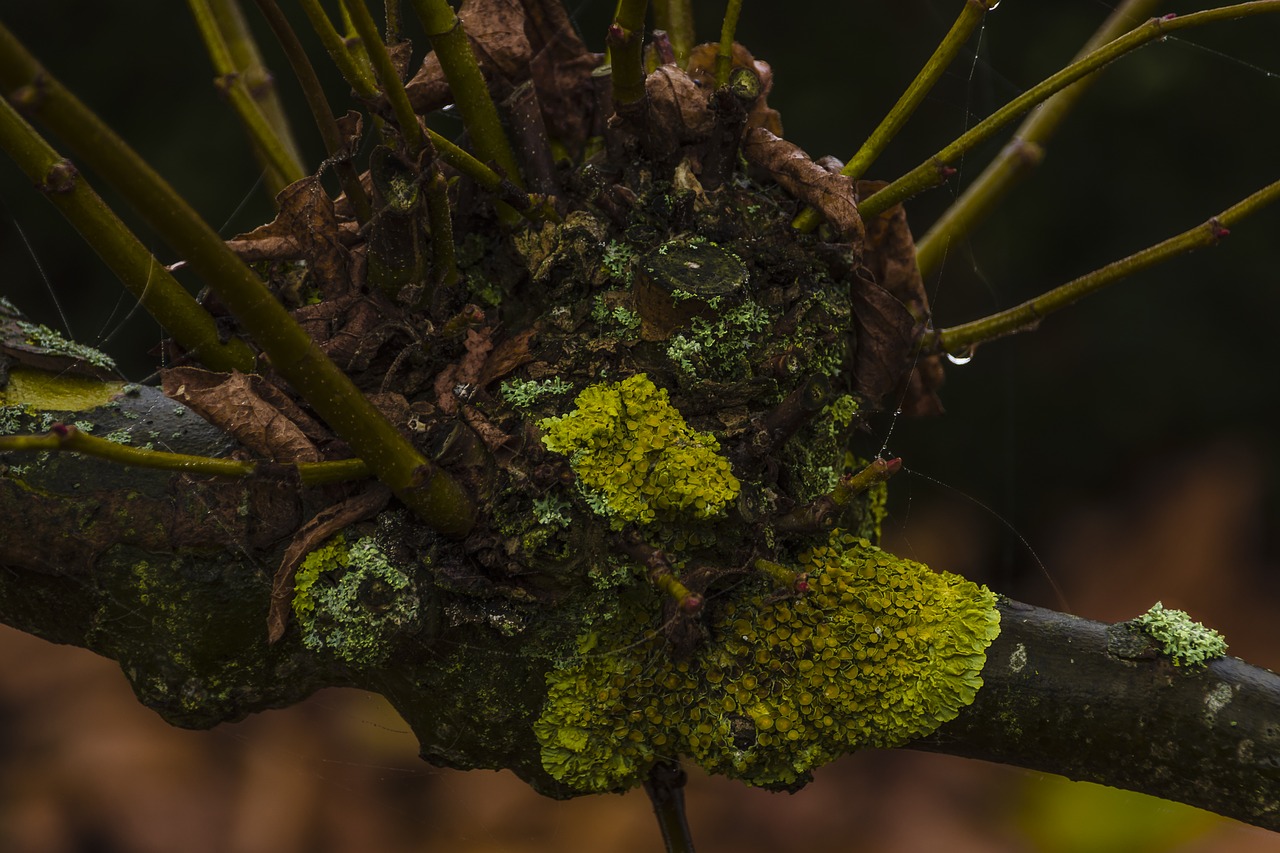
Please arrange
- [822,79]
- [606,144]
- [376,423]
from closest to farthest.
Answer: [376,423] → [606,144] → [822,79]

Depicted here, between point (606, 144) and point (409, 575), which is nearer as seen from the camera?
point (409, 575)

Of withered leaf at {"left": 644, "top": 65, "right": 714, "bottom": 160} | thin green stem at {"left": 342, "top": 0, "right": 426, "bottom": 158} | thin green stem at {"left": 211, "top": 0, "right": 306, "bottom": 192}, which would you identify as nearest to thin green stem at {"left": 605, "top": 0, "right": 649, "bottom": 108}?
withered leaf at {"left": 644, "top": 65, "right": 714, "bottom": 160}

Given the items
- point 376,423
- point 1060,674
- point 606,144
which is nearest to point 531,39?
point 606,144

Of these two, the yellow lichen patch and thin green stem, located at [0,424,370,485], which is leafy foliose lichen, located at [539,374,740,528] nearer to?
thin green stem, located at [0,424,370,485]

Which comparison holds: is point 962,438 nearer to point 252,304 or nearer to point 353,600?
point 353,600

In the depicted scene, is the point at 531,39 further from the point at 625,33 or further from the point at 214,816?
the point at 214,816

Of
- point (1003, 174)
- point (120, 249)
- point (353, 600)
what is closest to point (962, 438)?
point (1003, 174)

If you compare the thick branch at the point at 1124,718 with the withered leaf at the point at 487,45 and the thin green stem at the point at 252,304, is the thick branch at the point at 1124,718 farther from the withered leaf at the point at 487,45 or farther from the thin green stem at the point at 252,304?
the withered leaf at the point at 487,45
